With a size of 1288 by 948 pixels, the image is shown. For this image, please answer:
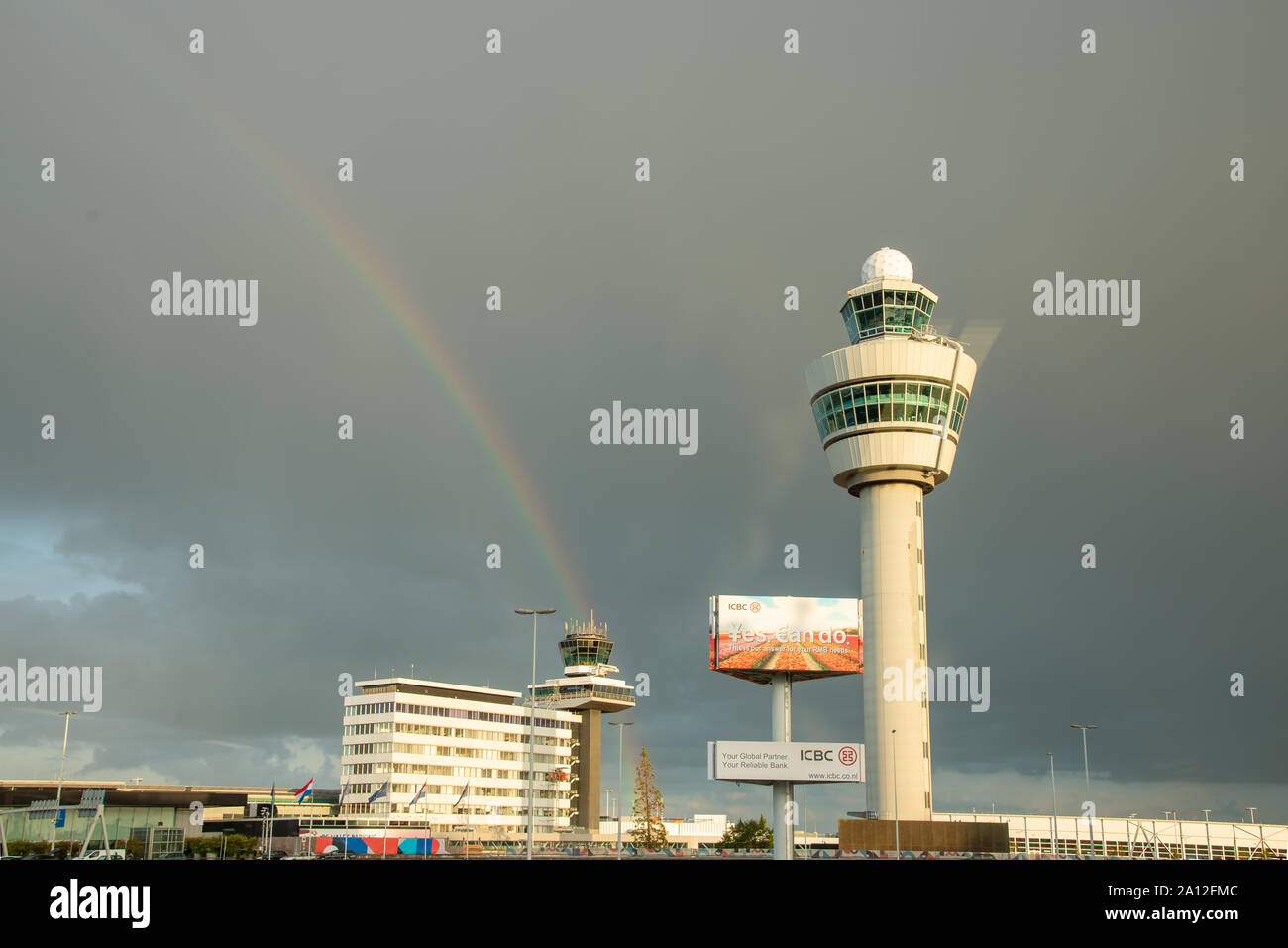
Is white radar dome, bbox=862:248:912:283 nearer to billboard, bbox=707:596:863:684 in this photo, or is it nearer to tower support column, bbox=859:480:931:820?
tower support column, bbox=859:480:931:820

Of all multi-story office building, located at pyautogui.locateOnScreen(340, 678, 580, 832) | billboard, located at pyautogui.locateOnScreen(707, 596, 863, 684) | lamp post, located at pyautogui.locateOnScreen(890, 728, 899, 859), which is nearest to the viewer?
billboard, located at pyautogui.locateOnScreen(707, 596, 863, 684)

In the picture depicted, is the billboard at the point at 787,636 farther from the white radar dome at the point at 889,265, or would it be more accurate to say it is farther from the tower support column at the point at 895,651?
the white radar dome at the point at 889,265

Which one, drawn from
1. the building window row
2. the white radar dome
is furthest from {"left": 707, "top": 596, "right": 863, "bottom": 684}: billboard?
the building window row

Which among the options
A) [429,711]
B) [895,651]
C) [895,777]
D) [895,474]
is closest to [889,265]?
[895,474]

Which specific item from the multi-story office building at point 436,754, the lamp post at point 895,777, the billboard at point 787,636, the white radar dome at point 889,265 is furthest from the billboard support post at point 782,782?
the multi-story office building at point 436,754
